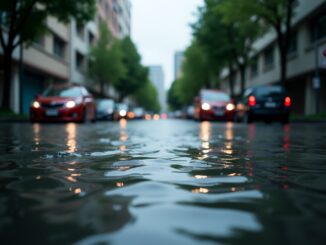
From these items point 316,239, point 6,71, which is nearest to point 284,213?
point 316,239

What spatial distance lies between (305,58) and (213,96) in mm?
7132

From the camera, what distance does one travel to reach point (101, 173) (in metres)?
2.91

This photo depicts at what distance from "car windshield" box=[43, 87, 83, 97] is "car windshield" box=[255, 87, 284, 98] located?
6816 mm

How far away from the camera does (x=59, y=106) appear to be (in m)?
14.7

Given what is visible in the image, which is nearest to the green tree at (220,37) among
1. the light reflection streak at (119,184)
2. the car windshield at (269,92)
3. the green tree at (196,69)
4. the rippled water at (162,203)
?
the green tree at (196,69)

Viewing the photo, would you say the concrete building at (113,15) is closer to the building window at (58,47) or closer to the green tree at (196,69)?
the green tree at (196,69)

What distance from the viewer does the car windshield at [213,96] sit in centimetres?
2063

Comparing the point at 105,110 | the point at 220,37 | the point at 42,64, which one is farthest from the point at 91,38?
the point at 105,110

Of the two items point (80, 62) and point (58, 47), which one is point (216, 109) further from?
point (80, 62)

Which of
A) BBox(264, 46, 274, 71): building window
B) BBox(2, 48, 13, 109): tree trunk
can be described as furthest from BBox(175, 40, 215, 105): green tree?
BBox(2, 48, 13, 109): tree trunk

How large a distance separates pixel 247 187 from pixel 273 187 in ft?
0.49

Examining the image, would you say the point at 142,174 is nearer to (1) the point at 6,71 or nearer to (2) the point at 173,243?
(2) the point at 173,243

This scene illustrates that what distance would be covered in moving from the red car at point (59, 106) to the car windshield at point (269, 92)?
264 inches

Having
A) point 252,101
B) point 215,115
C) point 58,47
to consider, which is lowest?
point 215,115
